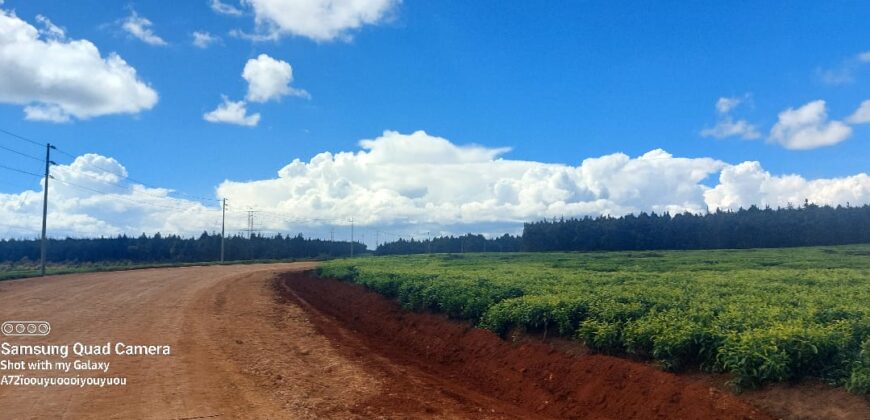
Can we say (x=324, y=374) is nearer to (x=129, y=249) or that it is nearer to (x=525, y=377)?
(x=525, y=377)

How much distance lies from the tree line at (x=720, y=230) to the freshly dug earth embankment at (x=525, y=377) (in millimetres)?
84698

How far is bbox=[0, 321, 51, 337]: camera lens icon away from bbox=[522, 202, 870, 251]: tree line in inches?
3603

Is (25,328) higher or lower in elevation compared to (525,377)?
higher

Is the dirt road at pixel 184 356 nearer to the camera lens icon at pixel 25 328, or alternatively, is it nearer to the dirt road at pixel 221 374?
the dirt road at pixel 221 374

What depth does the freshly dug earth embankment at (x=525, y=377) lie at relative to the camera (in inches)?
318

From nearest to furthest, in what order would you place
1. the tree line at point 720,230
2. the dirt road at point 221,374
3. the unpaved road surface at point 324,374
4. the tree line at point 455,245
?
the dirt road at point 221,374
the unpaved road surface at point 324,374
the tree line at point 720,230
the tree line at point 455,245

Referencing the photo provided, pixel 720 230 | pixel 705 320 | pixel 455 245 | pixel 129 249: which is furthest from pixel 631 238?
pixel 705 320

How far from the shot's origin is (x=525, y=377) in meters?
10.8

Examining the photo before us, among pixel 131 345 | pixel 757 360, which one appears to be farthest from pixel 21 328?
pixel 757 360

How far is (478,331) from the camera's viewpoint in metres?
14.0

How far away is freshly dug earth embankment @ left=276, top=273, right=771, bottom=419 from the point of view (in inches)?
318

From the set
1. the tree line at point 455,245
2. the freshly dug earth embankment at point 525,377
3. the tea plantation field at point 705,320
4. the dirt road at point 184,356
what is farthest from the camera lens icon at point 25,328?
the tree line at point 455,245

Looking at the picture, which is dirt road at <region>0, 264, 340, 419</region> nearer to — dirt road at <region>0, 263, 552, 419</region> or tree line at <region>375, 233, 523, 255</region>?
dirt road at <region>0, 263, 552, 419</region>

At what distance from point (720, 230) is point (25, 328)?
307ft
